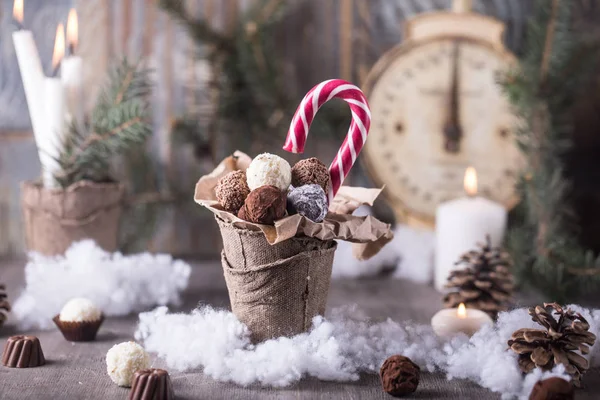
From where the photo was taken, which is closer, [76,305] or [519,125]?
[76,305]

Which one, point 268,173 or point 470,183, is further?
point 470,183

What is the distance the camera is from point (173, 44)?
5.73 feet

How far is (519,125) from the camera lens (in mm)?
1576

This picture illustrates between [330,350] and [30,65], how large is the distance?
735mm

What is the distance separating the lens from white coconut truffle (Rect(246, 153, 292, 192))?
876mm

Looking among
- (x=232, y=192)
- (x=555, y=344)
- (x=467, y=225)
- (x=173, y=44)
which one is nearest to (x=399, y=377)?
(x=555, y=344)

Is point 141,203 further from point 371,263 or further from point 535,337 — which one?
point 535,337

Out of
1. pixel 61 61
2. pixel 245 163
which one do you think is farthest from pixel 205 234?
pixel 245 163

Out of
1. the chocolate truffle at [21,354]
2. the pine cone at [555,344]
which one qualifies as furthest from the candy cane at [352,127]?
the chocolate truffle at [21,354]

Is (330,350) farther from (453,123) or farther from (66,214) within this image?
(453,123)

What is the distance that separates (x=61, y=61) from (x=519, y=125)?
95cm

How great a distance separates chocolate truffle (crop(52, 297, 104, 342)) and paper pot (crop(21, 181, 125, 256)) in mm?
259

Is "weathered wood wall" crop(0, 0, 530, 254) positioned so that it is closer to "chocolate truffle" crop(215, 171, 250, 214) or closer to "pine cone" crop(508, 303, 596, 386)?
"chocolate truffle" crop(215, 171, 250, 214)

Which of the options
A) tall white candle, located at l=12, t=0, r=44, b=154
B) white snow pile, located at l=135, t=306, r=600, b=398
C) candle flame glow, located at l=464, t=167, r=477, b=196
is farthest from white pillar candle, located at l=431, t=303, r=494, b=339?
tall white candle, located at l=12, t=0, r=44, b=154
